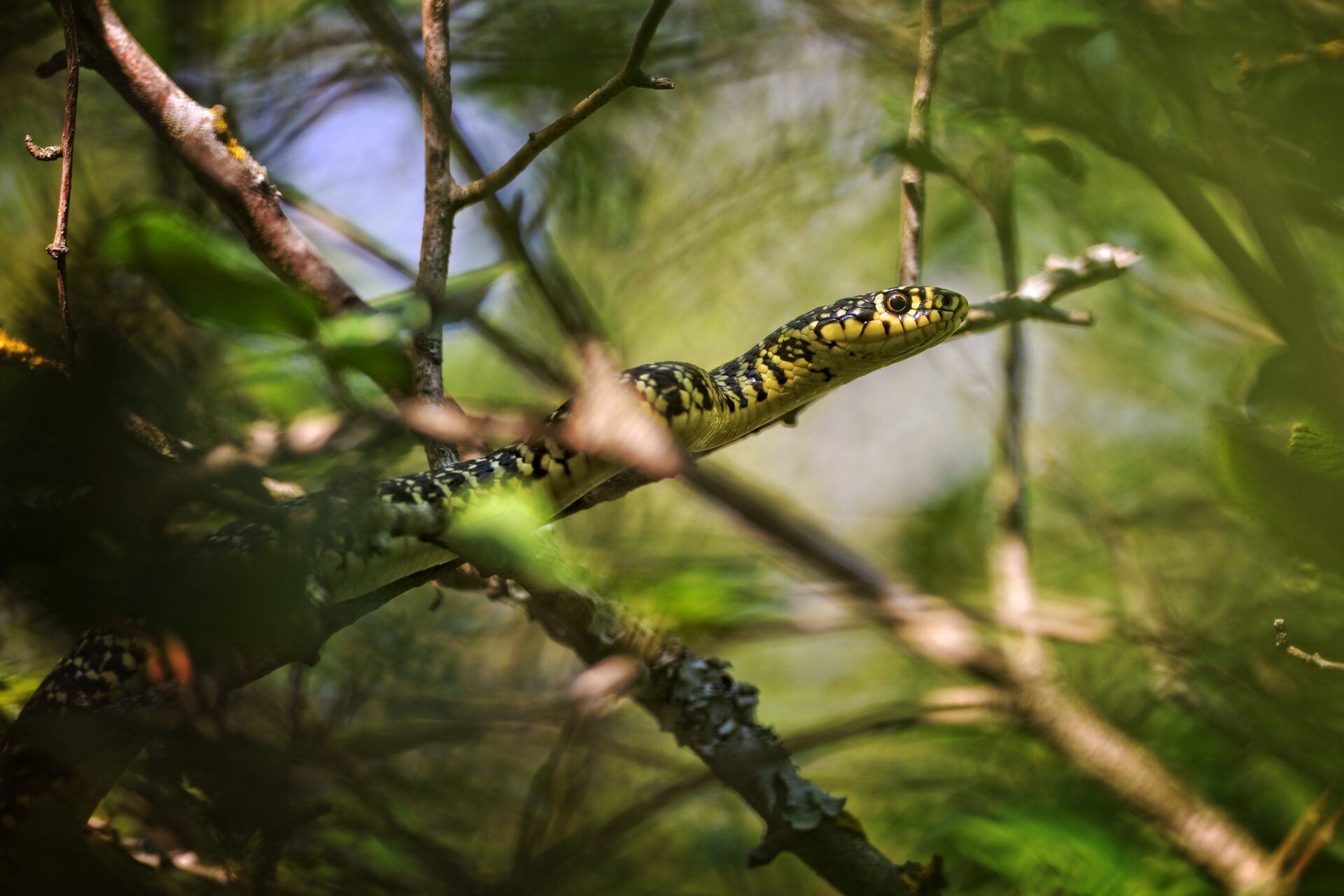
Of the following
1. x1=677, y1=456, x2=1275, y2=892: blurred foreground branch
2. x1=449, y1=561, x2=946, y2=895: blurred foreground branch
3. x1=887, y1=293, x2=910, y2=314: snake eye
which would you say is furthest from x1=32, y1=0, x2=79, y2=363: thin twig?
x1=887, y1=293, x2=910, y2=314: snake eye

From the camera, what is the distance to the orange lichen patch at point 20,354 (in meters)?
2.23

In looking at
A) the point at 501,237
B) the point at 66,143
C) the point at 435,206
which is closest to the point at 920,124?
the point at 435,206

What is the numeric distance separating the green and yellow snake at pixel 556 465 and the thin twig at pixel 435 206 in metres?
0.26

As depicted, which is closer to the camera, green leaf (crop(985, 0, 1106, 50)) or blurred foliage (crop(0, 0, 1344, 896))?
blurred foliage (crop(0, 0, 1344, 896))

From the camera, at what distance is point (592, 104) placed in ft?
7.82

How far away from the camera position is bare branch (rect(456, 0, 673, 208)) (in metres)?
2.25

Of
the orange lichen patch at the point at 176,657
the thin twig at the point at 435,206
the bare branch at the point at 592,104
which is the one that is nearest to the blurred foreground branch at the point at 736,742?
the thin twig at the point at 435,206

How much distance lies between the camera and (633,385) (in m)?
3.11

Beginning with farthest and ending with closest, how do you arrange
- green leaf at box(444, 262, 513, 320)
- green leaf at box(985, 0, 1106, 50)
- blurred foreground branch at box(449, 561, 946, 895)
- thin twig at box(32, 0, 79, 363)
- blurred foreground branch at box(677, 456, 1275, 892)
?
1. blurred foreground branch at box(677, 456, 1275, 892)
2. green leaf at box(985, 0, 1106, 50)
3. blurred foreground branch at box(449, 561, 946, 895)
4. thin twig at box(32, 0, 79, 363)
5. green leaf at box(444, 262, 513, 320)

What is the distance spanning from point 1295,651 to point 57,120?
5.76 meters

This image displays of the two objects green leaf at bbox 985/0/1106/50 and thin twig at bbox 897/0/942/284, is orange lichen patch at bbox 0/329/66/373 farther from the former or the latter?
green leaf at bbox 985/0/1106/50

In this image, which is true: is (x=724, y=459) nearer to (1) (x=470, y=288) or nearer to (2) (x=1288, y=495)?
(1) (x=470, y=288)

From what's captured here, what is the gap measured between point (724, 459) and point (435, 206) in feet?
18.6

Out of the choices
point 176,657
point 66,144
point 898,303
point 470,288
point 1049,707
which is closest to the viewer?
point 176,657
